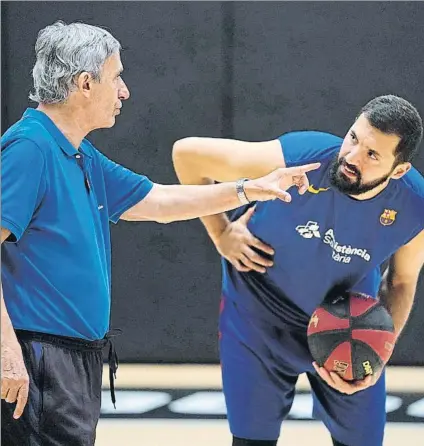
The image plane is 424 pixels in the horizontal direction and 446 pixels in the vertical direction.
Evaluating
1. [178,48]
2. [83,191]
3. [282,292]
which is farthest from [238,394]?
[178,48]

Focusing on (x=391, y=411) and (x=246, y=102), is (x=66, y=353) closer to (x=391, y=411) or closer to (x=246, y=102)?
(x=391, y=411)

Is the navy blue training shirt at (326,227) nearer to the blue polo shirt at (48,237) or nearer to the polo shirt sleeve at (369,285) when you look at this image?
the polo shirt sleeve at (369,285)

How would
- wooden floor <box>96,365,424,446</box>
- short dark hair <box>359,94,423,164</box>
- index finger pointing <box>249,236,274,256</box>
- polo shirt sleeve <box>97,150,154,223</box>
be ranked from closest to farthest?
1. polo shirt sleeve <box>97,150,154,223</box>
2. short dark hair <box>359,94,423,164</box>
3. index finger pointing <box>249,236,274,256</box>
4. wooden floor <box>96,365,424,446</box>

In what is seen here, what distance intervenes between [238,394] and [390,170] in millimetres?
1075

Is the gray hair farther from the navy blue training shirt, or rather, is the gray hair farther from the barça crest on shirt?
the barça crest on shirt

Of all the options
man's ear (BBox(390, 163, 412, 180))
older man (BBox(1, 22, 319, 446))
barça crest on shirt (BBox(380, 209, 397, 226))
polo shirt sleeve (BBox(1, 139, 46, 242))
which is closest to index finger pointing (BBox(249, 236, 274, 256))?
barça crest on shirt (BBox(380, 209, 397, 226))

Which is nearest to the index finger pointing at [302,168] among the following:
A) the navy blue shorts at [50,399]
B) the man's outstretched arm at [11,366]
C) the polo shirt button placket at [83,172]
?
the polo shirt button placket at [83,172]

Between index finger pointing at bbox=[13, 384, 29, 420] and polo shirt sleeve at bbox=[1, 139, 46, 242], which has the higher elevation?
polo shirt sleeve at bbox=[1, 139, 46, 242]

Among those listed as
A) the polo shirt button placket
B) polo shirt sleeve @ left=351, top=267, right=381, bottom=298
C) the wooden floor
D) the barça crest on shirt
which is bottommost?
the wooden floor

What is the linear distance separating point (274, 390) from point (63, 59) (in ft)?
5.50

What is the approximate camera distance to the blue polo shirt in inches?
100

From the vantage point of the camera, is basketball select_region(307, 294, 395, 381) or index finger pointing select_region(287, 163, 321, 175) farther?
basketball select_region(307, 294, 395, 381)

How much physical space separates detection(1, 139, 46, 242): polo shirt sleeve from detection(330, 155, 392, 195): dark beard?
52.1 inches

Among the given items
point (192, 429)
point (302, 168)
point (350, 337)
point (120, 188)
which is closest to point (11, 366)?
point (120, 188)
